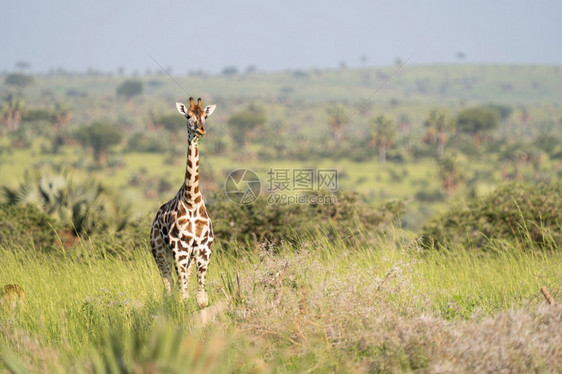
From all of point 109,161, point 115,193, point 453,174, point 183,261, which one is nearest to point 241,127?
point 109,161

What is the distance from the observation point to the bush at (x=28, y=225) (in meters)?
13.8

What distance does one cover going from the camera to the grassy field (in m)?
4.61

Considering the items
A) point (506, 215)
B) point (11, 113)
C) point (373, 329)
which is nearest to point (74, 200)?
point (506, 215)

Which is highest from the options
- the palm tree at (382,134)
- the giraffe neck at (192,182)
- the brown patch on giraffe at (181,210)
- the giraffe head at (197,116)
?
the giraffe head at (197,116)

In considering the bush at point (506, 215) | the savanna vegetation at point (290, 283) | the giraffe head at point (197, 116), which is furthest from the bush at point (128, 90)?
the giraffe head at point (197, 116)

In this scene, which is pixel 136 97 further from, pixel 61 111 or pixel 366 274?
pixel 366 274

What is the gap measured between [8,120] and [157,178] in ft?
138

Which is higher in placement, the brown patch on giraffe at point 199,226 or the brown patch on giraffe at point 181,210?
the brown patch on giraffe at point 181,210

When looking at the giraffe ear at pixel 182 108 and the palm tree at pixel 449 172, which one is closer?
the giraffe ear at pixel 182 108

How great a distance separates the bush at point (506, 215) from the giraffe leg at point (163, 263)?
723 cm

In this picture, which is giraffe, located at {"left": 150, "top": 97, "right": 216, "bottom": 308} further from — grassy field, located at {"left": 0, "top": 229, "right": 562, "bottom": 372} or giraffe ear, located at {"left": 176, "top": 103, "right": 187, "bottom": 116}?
grassy field, located at {"left": 0, "top": 229, "right": 562, "bottom": 372}

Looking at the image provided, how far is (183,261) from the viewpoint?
6.89m

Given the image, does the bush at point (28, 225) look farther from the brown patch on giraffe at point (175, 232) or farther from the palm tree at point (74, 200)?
the brown patch on giraffe at point (175, 232)

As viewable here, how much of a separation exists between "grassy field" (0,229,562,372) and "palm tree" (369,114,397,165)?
83251mm
